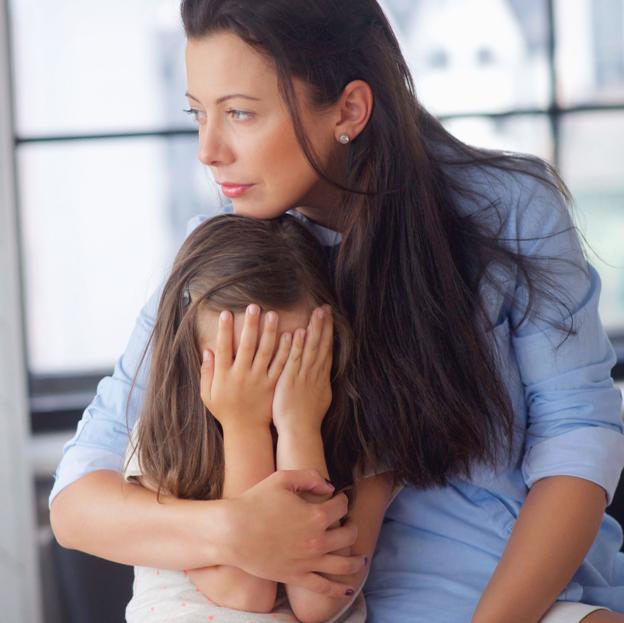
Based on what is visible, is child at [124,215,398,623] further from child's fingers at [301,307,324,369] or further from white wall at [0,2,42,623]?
white wall at [0,2,42,623]

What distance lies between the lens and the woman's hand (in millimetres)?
1287

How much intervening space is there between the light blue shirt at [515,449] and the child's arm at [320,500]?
0.10 meters

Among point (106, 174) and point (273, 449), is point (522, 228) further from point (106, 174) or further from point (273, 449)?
point (106, 174)

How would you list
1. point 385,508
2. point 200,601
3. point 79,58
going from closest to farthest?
point 200,601 → point 385,508 → point 79,58

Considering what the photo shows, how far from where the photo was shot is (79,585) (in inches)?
92.5

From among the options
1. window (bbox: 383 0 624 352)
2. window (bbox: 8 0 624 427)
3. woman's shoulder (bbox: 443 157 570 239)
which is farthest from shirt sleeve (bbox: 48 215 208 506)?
window (bbox: 383 0 624 352)

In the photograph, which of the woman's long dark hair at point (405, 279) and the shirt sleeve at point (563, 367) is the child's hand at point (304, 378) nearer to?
the woman's long dark hair at point (405, 279)

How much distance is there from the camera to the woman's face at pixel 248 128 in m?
1.35

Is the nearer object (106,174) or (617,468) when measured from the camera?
(617,468)

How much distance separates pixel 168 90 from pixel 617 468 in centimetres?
162

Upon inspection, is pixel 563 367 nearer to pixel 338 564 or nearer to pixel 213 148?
pixel 338 564

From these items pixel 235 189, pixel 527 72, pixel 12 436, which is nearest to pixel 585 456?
pixel 235 189

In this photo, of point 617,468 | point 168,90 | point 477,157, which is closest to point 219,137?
point 477,157

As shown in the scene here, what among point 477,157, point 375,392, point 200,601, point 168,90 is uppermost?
point 168,90
